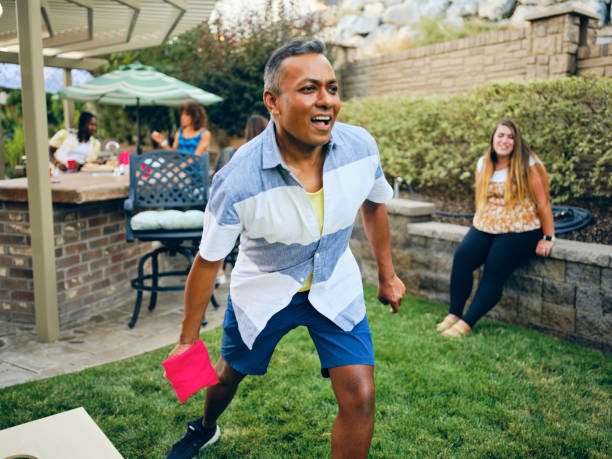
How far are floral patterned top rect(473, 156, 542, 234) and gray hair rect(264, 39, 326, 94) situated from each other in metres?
2.71

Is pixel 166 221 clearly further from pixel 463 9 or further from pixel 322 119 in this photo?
pixel 463 9

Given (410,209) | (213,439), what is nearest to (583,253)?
(410,209)

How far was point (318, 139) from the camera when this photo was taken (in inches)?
77.4

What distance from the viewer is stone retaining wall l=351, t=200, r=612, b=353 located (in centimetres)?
385

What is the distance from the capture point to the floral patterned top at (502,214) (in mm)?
4176

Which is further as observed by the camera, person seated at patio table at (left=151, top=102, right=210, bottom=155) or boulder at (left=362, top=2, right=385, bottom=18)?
boulder at (left=362, top=2, right=385, bottom=18)

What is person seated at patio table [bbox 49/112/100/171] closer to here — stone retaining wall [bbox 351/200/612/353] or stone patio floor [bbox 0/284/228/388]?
stone patio floor [bbox 0/284/228/388]

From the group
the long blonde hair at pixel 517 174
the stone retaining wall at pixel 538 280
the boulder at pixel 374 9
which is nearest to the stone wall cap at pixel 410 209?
the stone retaining wall at pixel 538 280

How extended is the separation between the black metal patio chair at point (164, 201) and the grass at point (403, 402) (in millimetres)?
971

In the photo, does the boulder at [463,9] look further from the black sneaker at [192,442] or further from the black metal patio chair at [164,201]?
the black sneaker at [192,442]

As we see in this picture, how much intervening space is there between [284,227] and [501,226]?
2759mm

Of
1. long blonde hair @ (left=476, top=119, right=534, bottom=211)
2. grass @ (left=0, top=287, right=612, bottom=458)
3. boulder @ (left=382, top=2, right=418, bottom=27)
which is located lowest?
grass @ (left=0, top=287, right=612, bottom=458)

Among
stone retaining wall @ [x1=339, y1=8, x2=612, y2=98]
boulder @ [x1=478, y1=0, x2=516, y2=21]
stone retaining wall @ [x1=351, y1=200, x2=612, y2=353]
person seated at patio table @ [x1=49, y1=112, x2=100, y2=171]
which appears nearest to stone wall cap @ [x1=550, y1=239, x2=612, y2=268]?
stone retaining wall @ [x1=351, y1=200, x2=612, y2=353]

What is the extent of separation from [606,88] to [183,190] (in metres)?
3.86
